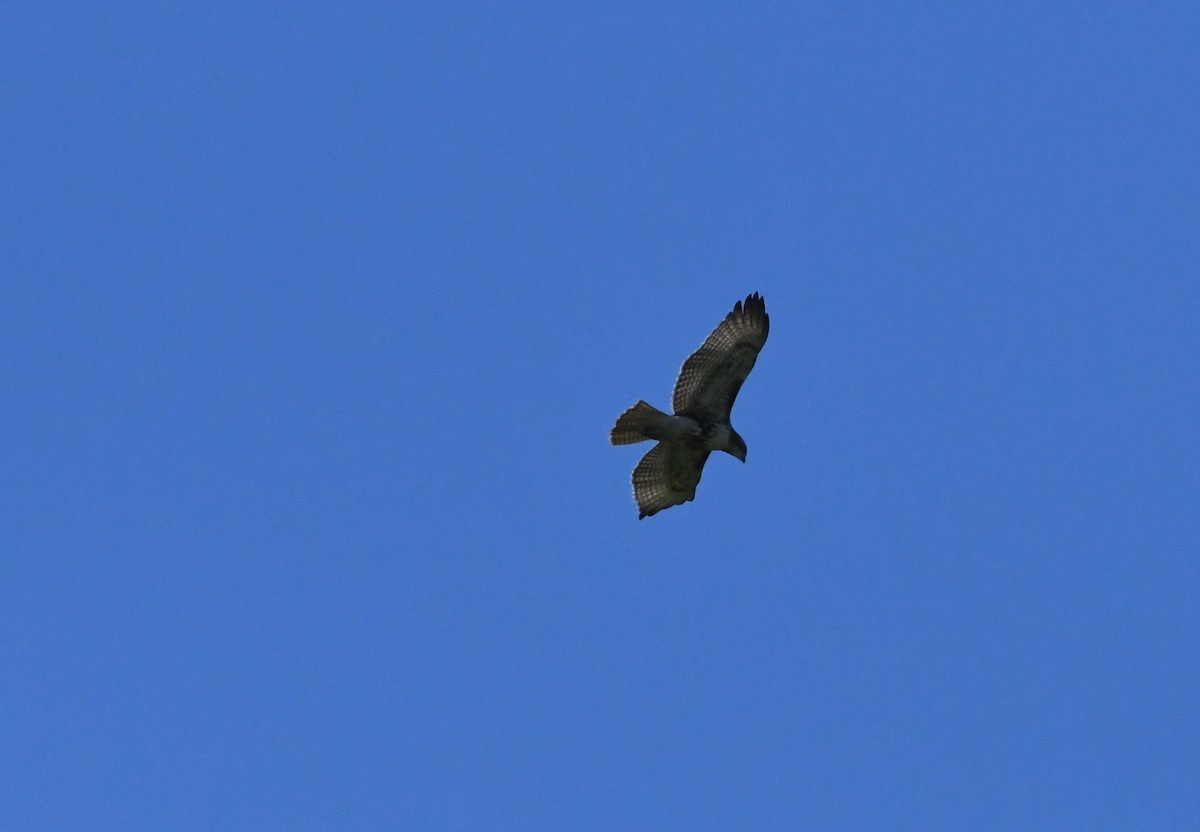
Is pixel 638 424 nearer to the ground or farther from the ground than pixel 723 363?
nearer to the ground

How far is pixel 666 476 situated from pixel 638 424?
5.65ft

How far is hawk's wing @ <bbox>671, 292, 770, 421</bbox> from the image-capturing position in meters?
24.2

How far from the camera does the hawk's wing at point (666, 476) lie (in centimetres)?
2555

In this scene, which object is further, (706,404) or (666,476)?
(666,476)

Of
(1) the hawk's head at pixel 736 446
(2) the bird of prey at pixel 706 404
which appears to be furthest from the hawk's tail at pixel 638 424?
(1) the hawk's head at pixel 736 446

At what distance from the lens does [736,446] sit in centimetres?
2492

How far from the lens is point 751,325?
2419 cm

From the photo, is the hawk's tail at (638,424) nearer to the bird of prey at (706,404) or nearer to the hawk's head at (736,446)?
the bird of prey at (706,404)

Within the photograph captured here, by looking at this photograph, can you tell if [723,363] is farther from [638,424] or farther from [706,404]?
[638,424]

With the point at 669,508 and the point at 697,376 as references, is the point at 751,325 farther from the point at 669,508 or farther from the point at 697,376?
the point at 669,508

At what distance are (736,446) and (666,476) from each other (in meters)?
1.33

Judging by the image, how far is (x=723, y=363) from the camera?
24484mm

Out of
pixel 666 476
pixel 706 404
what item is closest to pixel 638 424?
pixel 706 404

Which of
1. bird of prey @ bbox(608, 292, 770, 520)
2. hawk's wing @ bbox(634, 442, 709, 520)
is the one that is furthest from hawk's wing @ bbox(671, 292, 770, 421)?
hawk's wing @ bbox(634, 442, 709, 520)
